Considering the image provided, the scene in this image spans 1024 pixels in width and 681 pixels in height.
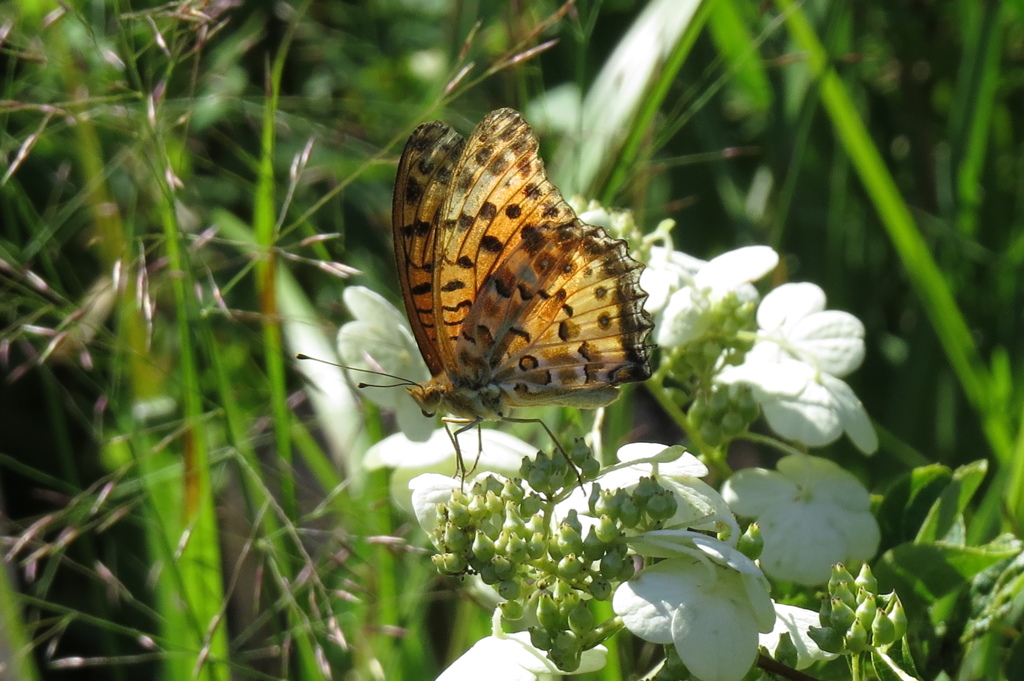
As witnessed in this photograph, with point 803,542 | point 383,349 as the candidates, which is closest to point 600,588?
point 803,542

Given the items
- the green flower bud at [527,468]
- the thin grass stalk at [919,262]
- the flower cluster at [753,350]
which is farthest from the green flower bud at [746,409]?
the thin grass stalk at [919,262]

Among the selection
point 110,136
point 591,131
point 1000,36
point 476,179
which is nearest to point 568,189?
point 591,131

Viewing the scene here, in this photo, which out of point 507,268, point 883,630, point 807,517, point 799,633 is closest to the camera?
point 883,630

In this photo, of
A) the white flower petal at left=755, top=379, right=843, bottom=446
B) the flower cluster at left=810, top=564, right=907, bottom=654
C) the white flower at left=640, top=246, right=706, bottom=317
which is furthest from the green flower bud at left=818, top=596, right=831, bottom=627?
the white flower at left=640, top=246, right=706, bottom=317

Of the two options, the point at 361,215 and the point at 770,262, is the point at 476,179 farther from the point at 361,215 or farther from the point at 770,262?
the point at 361,215

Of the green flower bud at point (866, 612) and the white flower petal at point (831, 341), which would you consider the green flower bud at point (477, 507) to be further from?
the white flower petal at point (831, 341)

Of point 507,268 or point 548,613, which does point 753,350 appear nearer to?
point 507,268
